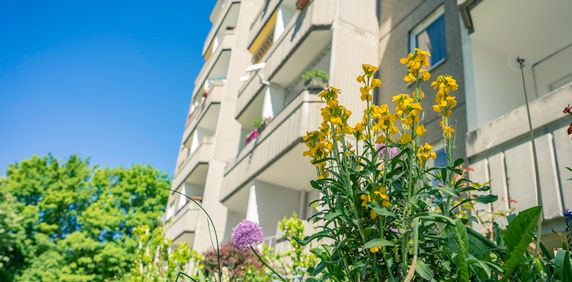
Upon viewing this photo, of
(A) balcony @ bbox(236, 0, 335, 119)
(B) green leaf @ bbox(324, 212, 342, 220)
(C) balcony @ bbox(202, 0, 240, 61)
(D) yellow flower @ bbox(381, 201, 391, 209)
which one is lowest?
(B) green leaf @ bbox(324, 212, 342, 220)

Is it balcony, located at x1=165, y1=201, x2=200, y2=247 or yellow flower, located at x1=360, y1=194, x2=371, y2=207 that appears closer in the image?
yellow flower, located at x1=360, y1=194, x2=371, y2=207

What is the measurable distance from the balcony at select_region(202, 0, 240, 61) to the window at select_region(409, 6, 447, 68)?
47.3ft

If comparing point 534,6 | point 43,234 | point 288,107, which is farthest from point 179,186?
point 534,6

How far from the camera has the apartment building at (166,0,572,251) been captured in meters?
5.83

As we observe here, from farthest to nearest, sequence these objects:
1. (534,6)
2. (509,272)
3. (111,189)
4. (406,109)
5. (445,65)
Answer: (111,189) < (445,65) < (534,6) < (406,109) < (509,272)

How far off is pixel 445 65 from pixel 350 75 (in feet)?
8.71

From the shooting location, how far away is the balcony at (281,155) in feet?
34.5

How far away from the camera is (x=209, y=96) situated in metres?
22.1

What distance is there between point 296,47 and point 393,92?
362cm

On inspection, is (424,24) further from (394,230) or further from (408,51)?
(394,230)

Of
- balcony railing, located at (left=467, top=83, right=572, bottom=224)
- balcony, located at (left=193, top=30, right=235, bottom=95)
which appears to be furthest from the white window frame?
balcony, located at (left=193, top=30, right=235, bottom=95)

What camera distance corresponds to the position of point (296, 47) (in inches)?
508

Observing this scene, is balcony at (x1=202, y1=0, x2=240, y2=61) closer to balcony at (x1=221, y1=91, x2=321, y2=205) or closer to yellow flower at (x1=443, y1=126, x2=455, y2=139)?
balcony at (x1=221, y1=91, x2=321, y2=205)

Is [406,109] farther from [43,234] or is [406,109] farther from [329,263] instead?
[43,234]
